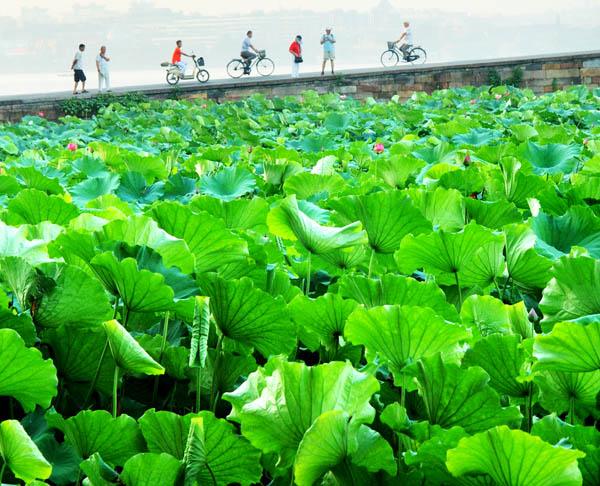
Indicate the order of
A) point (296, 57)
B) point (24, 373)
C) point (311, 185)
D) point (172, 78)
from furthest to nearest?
point (172, 78) → point (296, 57) → point (311, 185) → point (24, 373)

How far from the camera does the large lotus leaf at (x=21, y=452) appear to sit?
473mm

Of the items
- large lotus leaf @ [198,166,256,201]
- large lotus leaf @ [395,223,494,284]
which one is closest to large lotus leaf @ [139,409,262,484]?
large lotus leaf @ [395,223,494,284]

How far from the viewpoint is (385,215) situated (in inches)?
33.4

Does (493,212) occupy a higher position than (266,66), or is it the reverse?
(266,66)

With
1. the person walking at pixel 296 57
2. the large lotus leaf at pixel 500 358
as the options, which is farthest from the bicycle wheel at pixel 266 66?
the large lotus leaf at pixel 500 358

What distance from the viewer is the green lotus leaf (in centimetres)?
55

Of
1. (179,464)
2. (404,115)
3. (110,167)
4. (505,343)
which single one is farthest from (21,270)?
(404,115)

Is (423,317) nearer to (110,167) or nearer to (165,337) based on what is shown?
(165,337)

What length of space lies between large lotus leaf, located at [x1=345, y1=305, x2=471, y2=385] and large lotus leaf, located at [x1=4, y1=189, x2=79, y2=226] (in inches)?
23.6

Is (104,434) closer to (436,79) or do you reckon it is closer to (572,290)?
(572,290)

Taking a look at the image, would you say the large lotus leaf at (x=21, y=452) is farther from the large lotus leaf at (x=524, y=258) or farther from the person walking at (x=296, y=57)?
the person walking at (x=296, y=57)

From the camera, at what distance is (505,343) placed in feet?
1.98

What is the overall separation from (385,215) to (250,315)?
0.28 metres

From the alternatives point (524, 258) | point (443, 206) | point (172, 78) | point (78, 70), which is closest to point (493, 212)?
point (443, 206)
